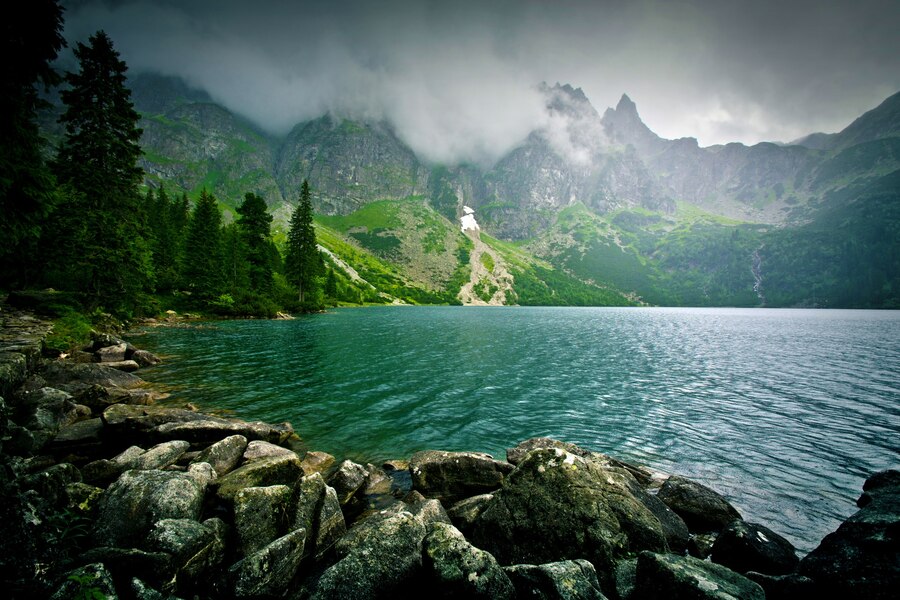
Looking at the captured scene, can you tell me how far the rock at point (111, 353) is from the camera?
87.9ft

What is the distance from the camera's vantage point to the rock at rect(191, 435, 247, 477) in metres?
12.1

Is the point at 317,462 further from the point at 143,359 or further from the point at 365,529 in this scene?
the point at 143,359

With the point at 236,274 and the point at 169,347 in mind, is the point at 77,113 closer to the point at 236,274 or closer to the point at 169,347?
the point at 169,347

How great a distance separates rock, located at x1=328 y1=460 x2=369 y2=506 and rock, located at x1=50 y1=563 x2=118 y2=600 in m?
7.21

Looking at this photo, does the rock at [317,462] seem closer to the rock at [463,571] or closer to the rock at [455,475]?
the rock at [455,475]

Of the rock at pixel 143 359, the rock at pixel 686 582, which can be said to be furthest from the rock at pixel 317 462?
the rock at pixel 143 359

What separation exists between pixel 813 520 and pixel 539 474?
10.9 metres

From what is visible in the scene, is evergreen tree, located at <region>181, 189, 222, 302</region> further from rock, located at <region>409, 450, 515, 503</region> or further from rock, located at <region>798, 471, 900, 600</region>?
rock, located at <region>798, 471, 900, 600</region>

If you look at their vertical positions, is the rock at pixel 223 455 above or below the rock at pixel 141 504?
below

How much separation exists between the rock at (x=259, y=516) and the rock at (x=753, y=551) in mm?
11260

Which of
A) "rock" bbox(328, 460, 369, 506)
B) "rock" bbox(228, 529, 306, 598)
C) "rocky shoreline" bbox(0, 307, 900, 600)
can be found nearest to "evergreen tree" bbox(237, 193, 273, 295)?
"rocky shoreline" bbox(0, 307, 900, 600)

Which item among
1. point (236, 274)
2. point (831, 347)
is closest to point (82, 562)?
point (236, 274)

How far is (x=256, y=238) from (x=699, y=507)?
292 feet

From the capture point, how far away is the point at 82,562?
602cm
